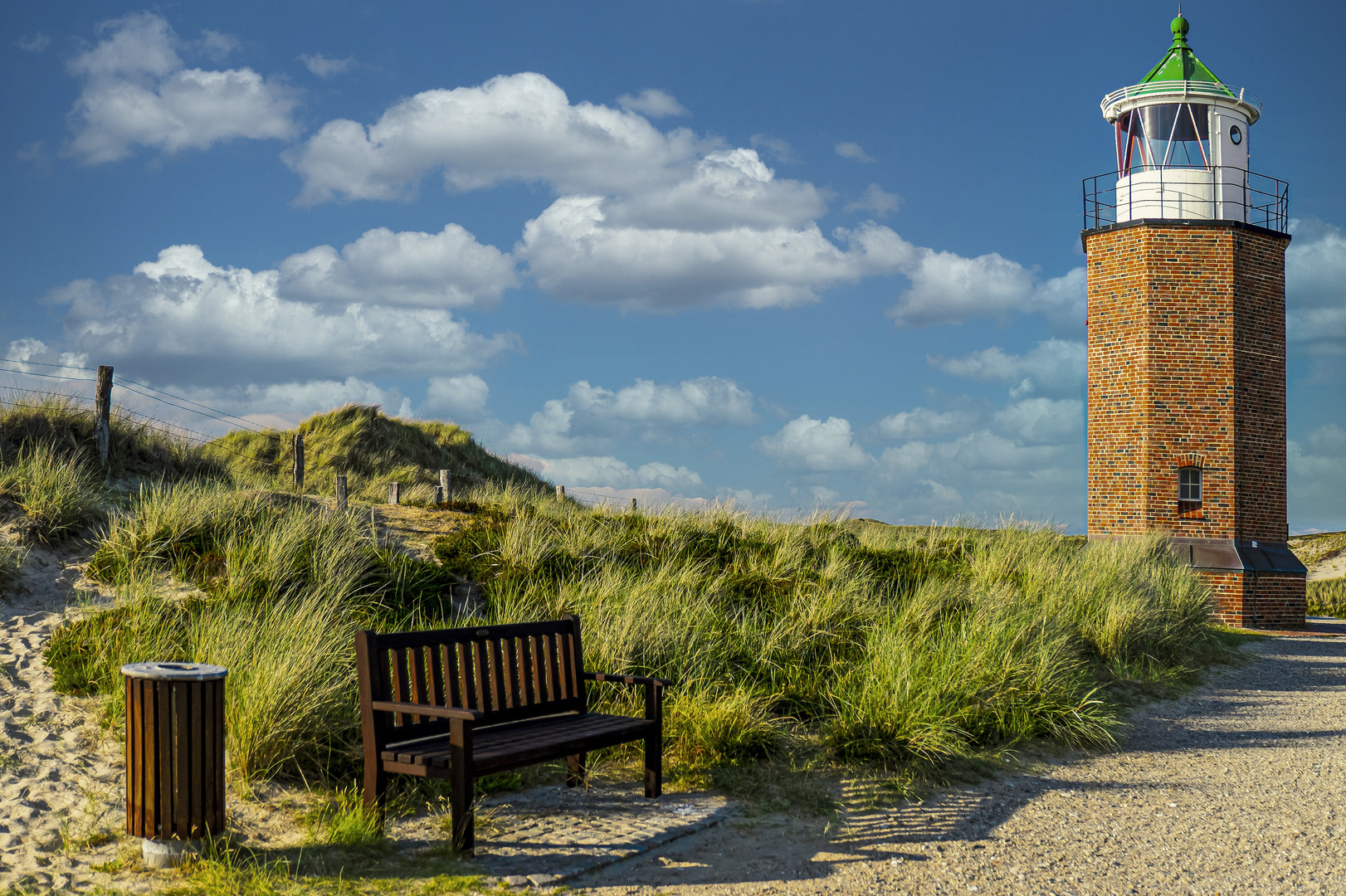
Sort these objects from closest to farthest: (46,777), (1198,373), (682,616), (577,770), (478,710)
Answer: (478,710) → (46,777) → (577,770) → (682,616) → (1198,373)

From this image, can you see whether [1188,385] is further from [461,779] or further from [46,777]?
[46,777]

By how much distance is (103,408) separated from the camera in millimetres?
12344

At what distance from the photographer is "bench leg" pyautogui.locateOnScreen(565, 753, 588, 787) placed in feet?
17.3

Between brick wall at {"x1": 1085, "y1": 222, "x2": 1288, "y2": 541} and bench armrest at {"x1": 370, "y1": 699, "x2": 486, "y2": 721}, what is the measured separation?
50.6 ft

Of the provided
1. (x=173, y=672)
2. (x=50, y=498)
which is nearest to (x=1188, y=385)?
(x=50, y=498)

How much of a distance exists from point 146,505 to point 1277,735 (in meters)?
9.71

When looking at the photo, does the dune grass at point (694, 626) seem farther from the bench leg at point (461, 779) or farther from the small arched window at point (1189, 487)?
the small arched window at point (1189, 487)

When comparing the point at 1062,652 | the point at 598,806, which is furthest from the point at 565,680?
the point at 1062,652

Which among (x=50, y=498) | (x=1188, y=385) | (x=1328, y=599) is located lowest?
(x=1328, y=599)

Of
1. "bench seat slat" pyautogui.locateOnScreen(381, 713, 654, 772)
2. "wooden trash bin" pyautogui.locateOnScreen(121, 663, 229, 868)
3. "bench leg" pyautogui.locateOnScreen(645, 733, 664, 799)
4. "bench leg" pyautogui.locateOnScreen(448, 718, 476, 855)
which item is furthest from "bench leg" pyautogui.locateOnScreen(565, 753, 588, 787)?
"wooden trash bin" pyautogui.locateOnScreen(121, 663, 229, 868)

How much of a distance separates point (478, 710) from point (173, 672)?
129cm

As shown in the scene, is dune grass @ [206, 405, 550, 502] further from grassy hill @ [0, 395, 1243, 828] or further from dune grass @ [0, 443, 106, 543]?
dune grass @ [0, 443, 106, 543]

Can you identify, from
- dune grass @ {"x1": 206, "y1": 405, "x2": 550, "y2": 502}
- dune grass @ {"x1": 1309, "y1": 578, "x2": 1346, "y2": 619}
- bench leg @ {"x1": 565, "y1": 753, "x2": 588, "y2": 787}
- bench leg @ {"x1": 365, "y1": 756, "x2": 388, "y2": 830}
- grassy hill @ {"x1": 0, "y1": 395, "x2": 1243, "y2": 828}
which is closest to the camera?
bench leg @ {"x1": 365, "y1": 756, "x2": 388, "y2": 830}

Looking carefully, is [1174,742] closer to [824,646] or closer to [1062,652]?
[1062,652]
